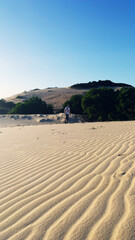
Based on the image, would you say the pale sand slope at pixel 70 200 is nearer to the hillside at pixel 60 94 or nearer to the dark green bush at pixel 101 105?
the dark green bush at pixel 101 105

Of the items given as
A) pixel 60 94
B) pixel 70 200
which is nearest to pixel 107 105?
pixel 70 200

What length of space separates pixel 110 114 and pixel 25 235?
19585mm

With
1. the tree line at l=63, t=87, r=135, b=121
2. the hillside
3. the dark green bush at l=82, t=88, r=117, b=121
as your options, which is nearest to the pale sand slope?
the tree line at l=63, t=87, r=135, b=121

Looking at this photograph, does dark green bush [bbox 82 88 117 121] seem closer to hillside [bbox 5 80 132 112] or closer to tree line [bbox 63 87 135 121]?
tree line [bbox 63 87 135 121]

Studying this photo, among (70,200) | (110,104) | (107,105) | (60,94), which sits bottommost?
(70,200)

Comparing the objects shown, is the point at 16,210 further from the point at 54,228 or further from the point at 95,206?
the point at 95,206

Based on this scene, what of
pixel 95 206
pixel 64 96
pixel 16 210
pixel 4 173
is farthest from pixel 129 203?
pixel 64 96

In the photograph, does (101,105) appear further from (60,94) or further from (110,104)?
(60,94)

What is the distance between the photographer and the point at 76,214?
6.25 ft

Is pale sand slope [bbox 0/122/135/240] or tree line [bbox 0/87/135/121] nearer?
pale sand slope [bbox 0/122/135/240]

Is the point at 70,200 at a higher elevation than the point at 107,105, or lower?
lower

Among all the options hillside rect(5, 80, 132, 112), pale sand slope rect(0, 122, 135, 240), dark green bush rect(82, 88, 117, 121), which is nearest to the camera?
pale sand slope rect(0, 122, 135, 240)

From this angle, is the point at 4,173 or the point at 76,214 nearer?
the point at 76,214

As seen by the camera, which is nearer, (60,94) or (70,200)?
(70,200)
